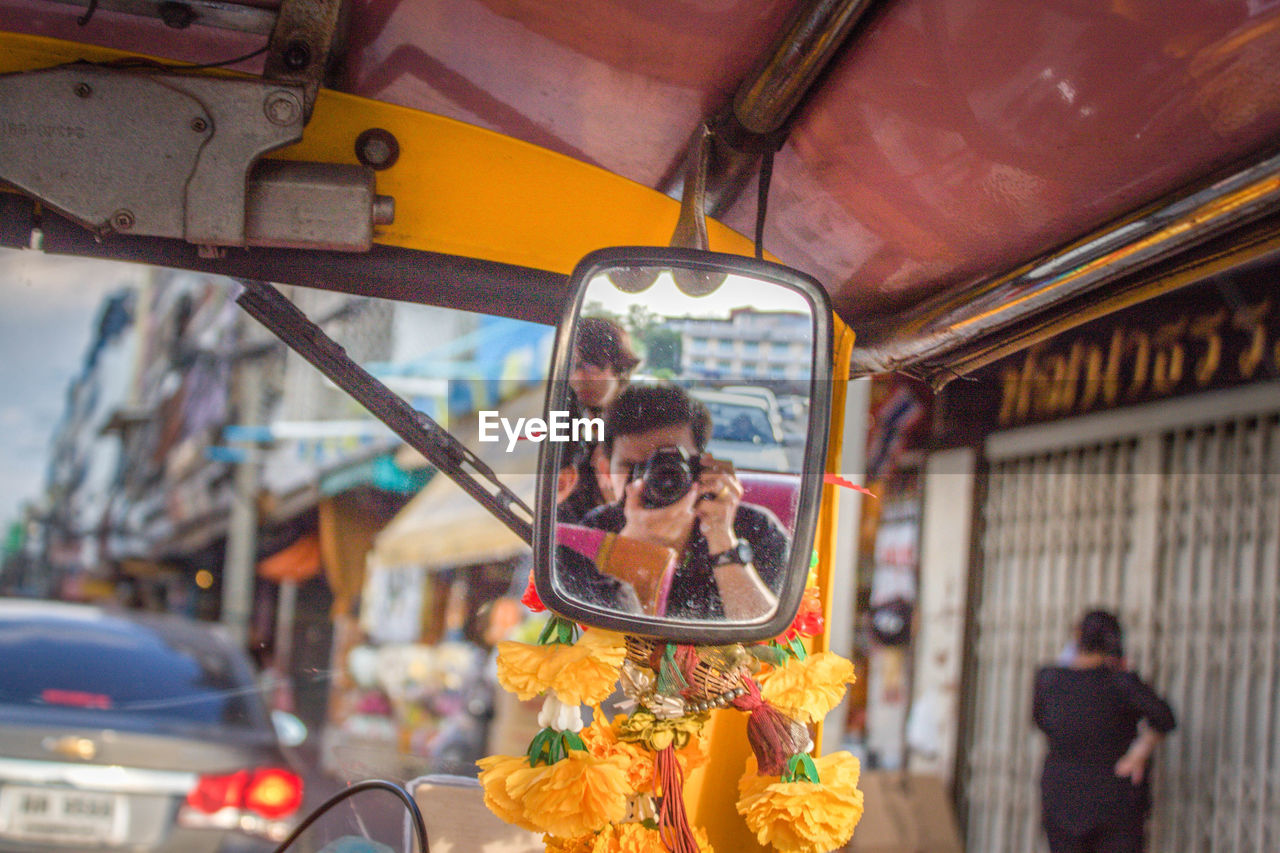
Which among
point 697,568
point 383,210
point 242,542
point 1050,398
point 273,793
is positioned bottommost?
point 273,793

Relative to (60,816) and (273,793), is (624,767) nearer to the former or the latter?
(273,793)

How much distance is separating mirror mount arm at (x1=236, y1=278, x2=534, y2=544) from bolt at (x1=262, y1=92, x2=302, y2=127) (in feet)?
1.01

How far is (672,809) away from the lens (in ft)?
5.31

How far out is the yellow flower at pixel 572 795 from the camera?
4.86 feet

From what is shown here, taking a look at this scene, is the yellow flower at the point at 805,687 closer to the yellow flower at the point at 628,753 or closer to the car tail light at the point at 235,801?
the yellow flower at the point at 628,753

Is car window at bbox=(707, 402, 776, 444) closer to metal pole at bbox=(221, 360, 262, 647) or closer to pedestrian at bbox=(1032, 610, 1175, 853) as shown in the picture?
pedestrian at bbox=(1032, 610, 1175, 853)

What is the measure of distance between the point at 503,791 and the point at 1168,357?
441cm

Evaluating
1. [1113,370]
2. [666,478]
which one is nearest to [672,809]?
[666,478]

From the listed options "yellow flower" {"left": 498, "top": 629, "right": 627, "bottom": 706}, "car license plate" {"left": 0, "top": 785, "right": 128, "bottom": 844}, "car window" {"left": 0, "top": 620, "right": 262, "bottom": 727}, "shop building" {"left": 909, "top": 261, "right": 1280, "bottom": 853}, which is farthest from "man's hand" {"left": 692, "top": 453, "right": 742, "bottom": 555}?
"car license plate" {"left": 0, "top": 785, "right": 128, "bottom": 844}

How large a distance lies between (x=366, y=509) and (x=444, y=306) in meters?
0.93

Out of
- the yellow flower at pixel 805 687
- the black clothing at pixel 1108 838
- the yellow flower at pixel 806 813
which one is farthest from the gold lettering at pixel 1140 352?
the yellow flower at pixel 806 813

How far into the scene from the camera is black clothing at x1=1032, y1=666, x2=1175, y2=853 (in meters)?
4.80

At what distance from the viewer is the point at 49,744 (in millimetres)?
4141

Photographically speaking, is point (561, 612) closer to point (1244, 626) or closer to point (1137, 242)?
A: point (1137, 242)
